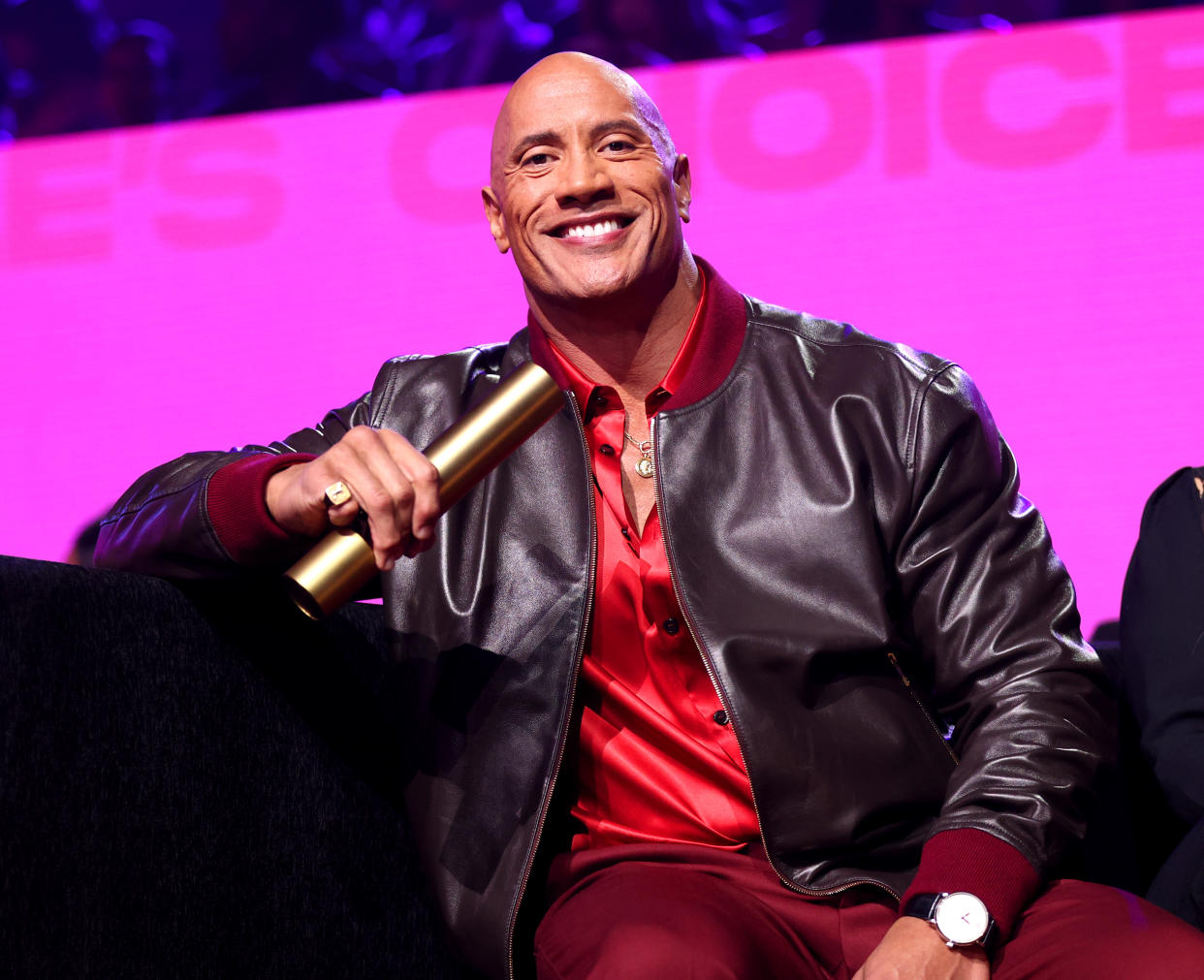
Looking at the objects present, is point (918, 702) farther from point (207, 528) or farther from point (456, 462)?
point (207, 528)

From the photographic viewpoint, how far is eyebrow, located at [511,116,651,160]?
147 centimetres

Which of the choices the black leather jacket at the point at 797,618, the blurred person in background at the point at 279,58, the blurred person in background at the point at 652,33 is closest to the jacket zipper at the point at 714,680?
the black leather jacket at the point at 797,618

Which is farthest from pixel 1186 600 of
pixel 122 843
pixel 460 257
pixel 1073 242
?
pixel 460 257

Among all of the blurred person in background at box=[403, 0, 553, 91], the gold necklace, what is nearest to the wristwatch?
the gold necklace

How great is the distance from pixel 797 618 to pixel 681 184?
0.62 m

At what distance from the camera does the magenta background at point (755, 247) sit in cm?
216

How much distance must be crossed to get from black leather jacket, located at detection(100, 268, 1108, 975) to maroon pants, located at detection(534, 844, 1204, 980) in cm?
4

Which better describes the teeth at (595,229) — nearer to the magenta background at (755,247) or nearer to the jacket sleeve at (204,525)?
the jacket sleeve at (204,525)

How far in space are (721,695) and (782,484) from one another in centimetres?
24

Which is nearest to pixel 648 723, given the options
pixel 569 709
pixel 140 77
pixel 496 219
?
pixel 569 709

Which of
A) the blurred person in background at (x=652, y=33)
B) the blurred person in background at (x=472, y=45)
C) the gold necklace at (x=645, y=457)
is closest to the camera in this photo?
the gold necklace at (x=645, y=457)

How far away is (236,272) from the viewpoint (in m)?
2.64

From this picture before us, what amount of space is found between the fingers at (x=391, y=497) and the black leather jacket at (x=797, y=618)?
0.66 feet

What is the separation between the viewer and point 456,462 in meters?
1.03
